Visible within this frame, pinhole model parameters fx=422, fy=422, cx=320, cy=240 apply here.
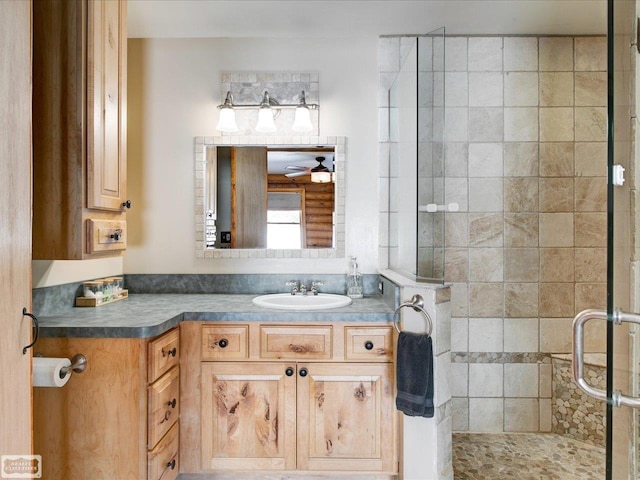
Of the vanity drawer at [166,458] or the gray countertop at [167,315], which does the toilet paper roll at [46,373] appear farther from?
the vanity drawer at [166,458]

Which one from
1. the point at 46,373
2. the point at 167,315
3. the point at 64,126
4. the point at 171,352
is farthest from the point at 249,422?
the point at 64,126

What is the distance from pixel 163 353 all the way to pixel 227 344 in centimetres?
31

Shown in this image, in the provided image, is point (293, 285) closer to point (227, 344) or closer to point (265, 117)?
point (227, 344)

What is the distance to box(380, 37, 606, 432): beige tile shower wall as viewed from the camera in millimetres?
2592

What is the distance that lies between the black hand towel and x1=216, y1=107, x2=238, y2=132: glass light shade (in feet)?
5.21

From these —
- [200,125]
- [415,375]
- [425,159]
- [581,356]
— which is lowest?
[415,375]

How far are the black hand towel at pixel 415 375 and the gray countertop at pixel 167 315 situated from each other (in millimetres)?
227

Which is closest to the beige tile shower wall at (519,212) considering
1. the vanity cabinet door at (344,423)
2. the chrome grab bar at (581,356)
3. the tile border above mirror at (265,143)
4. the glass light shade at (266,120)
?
the tile border above mirror at (265,143)

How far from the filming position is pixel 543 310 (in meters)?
2.62

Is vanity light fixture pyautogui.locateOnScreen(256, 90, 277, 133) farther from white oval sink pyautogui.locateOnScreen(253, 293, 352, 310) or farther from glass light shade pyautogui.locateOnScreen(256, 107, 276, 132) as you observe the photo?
white oval sink pyautogui.locateOnScreen(253, 293, 352, 310)

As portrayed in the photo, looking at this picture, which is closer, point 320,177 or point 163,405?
point 163,405

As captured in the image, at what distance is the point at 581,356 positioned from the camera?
873mm

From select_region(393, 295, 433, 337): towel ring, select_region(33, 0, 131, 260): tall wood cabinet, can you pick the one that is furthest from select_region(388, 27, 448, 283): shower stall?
select_region(33, 0, 131, 260): tall wood cabinet

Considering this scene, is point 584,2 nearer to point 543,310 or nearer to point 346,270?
A: point 543,310
